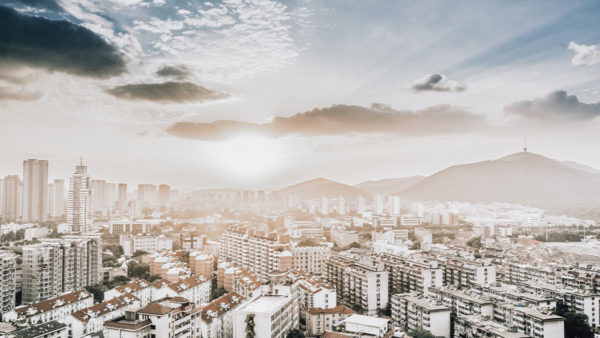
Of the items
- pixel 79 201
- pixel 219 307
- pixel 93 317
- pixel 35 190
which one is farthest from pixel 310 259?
pixel 35 190

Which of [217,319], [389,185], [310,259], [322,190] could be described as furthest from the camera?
[389,185]

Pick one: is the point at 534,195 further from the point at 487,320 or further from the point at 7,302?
the point at 7,302

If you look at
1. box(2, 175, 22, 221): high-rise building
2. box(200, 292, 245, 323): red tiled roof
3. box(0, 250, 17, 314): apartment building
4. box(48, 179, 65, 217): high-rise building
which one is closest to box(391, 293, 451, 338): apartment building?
box(200, 292, 245, 323): red tiled roof

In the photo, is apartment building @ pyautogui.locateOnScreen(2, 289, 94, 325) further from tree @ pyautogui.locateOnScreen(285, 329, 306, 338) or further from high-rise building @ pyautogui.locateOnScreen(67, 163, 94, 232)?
high-rise building @ pyautogui.locateOnScreen(67, 163, 94, 232)

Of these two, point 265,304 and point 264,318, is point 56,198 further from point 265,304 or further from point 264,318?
point 264,318

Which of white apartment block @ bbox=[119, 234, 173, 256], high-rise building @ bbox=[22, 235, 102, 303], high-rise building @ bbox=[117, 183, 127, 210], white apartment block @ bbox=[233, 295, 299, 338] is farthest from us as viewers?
high-rise building @ bbox=[117, 183, 127, 210]

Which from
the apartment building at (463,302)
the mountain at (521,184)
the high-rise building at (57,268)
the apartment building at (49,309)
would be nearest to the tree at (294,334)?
the apartment building at (463,302)
